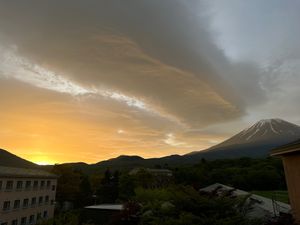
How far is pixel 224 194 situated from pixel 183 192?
185 cm

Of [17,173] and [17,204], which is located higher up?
[17,173]

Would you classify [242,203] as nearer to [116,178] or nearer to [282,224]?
[282,224]

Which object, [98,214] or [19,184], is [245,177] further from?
[19,184]

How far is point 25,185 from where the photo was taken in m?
37.4

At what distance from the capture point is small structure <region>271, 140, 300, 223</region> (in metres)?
10.6

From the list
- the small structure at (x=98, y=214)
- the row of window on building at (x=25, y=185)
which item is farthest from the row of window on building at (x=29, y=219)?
the small structure at (x=98, y=214)

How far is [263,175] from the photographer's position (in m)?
56.6

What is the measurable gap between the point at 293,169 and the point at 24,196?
1390 inches

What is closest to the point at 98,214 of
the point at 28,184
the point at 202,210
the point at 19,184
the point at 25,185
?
the point at 19,184

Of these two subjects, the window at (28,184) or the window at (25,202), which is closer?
the window at (25,202)

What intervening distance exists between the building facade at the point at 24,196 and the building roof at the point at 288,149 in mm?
29601

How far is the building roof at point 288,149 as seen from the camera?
1027 centimetres

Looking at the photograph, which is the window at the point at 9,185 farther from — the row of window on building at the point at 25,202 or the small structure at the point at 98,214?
the small structure at the point at 98,214

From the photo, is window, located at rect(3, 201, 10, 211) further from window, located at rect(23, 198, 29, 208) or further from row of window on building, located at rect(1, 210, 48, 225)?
window, located at rect(23, 198, 29, 208)
